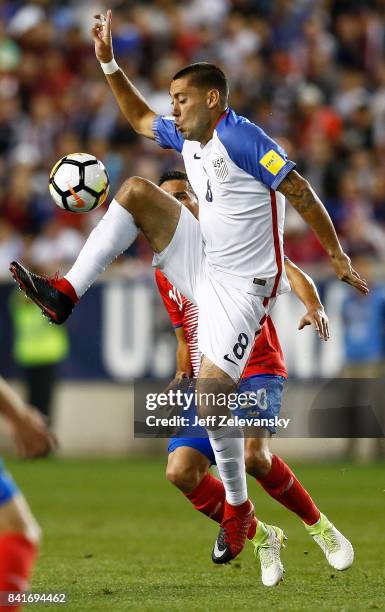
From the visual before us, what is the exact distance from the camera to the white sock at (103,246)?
6.58m

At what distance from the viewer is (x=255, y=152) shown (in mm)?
6422

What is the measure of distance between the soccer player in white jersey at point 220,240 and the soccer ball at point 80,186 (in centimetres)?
44

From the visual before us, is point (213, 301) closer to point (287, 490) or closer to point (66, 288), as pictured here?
point (66, 288)

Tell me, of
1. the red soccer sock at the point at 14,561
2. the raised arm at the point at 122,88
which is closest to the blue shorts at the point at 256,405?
the raised arm at the point at 122,88

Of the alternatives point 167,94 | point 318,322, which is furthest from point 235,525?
point 167,94

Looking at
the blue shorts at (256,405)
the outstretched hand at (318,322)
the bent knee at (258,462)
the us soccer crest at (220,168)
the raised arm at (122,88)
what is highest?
the raised arm at (122,88)

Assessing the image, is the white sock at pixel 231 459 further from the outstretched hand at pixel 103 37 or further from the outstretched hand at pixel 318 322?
the outstretched hand at pixel 103 37

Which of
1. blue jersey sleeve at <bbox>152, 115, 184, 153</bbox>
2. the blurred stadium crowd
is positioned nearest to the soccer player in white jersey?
blue jersey sleeve at <bbox>152, 115, 184, 153</bbox>

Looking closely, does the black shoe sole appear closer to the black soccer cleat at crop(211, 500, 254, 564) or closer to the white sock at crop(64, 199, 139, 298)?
the white sock at crop(64, 199, 139, 298)

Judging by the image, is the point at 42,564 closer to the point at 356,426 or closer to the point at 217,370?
the point at 217,370

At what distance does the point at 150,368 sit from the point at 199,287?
26.0 ft

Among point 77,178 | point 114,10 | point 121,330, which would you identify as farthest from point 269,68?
point 77,178

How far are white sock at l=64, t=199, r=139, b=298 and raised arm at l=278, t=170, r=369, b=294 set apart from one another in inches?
30.9

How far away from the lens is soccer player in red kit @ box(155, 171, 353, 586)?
7180 millimetres
